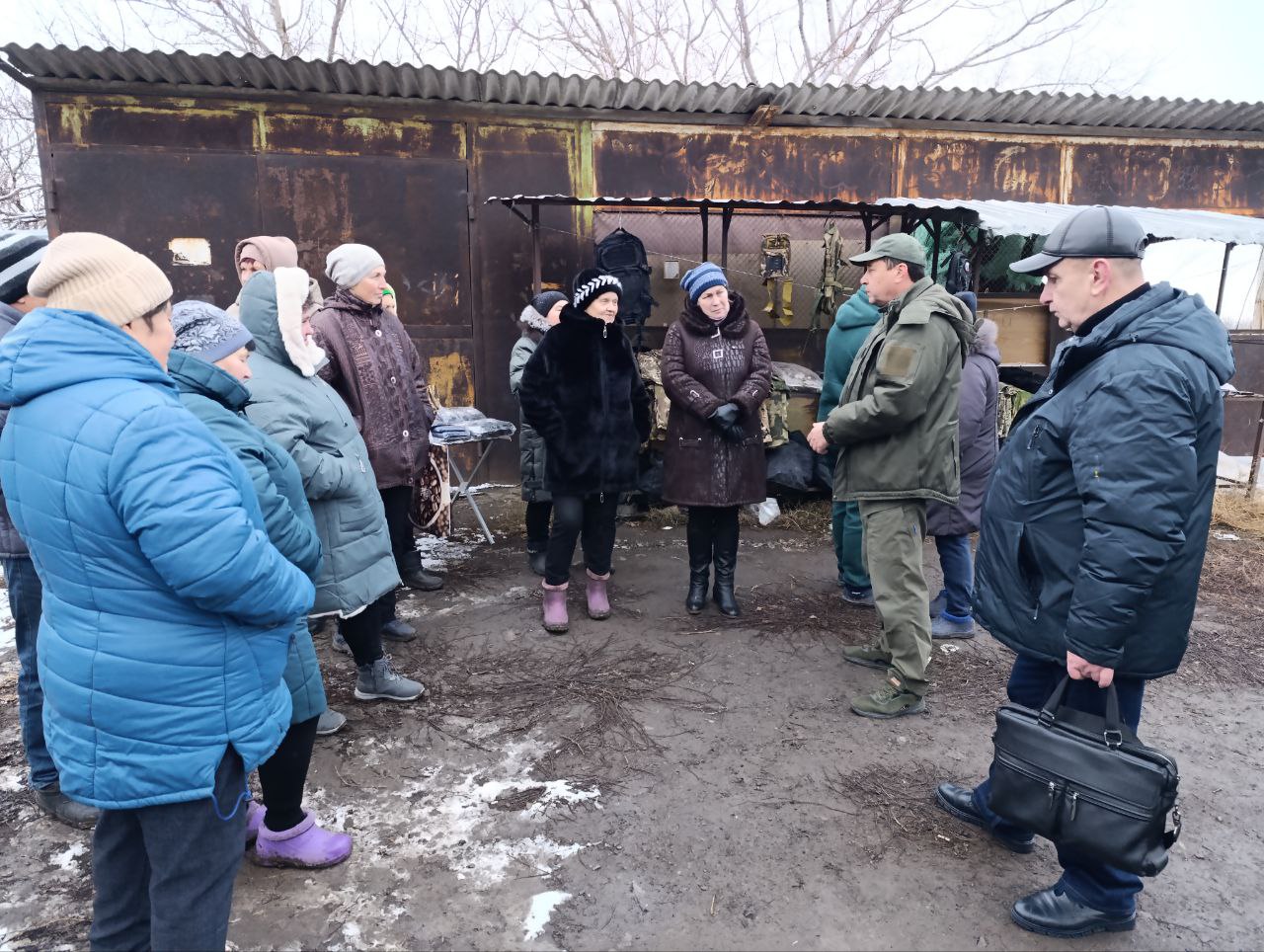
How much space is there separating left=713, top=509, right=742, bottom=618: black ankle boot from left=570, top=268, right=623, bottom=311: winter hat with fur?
1405 mm

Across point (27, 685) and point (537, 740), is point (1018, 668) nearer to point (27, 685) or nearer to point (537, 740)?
point (537, 740)

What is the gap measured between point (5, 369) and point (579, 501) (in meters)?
2.91

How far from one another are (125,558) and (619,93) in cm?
640

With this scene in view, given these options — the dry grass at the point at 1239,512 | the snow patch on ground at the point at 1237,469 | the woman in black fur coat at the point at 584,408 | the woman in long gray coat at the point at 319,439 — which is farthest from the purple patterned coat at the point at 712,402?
the snow patch on ground at the point at 1237,469

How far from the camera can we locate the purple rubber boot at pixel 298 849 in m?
2.53

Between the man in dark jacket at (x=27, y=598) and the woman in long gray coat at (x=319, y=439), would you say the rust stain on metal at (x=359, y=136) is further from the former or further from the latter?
the woman in long gray coat at (x=319, y=439)

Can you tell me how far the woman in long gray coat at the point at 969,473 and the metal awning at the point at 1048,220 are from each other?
227 cm

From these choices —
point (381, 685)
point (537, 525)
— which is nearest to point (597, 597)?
point (537, 525)

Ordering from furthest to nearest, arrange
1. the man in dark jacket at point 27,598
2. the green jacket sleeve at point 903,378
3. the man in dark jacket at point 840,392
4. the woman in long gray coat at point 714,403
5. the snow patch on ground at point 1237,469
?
the snow patch on ground at point 1237,469 → the man in dark jacket at point 840,392 → the woman in long gray coat at point 714,403 → the green jacket sleeve at point 903,378 → the man in dark jacket at point 27,598

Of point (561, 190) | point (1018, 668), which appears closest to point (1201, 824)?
point (1018, 668)

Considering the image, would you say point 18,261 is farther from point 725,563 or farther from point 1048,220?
point 1048,220

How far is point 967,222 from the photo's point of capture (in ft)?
22.0

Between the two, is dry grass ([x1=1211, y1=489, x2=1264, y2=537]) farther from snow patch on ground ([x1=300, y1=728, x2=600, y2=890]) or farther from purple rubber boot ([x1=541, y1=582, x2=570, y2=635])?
snow patch on ground ([x1=300, y1=728, x2=600, y2=890])

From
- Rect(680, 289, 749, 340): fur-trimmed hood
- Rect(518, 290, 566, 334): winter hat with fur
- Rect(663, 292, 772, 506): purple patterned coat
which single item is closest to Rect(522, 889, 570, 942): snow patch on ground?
Rect(663, 292, 772, 506): purple patterned coat
